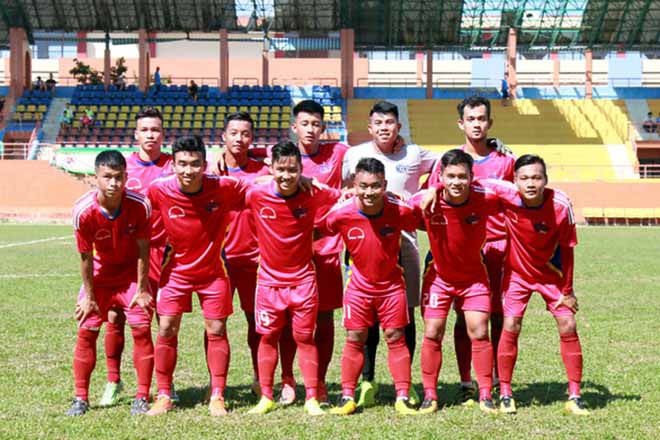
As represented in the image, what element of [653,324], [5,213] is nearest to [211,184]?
[653,324]

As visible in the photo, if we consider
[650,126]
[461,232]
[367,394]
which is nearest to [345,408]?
[367,394]

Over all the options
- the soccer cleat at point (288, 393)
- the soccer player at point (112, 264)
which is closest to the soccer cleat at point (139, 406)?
the soccer player at point (112, 264)

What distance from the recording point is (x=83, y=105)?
4097 cm

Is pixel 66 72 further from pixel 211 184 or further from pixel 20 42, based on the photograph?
pixel 211 184

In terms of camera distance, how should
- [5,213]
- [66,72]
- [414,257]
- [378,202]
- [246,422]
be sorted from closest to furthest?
[246,422], [378,202], [414,257], [5,213], [66,72]

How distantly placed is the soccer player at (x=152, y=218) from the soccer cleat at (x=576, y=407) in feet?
10.2

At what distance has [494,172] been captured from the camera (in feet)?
22.2

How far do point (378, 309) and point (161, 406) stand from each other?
1641mm

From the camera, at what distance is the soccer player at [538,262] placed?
6.20 meters

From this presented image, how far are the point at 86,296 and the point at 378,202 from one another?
2168 millimetres

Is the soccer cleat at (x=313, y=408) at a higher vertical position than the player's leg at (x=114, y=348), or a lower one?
lower

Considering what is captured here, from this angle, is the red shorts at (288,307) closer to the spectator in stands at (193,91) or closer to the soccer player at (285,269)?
the soccer player at (285,269)

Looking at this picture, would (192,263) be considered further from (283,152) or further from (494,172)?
(494,172)

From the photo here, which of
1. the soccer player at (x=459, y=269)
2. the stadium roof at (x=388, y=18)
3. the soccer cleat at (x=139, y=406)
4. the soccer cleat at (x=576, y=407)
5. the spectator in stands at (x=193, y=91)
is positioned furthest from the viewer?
the spectator in stands at (x=193, y=91)
